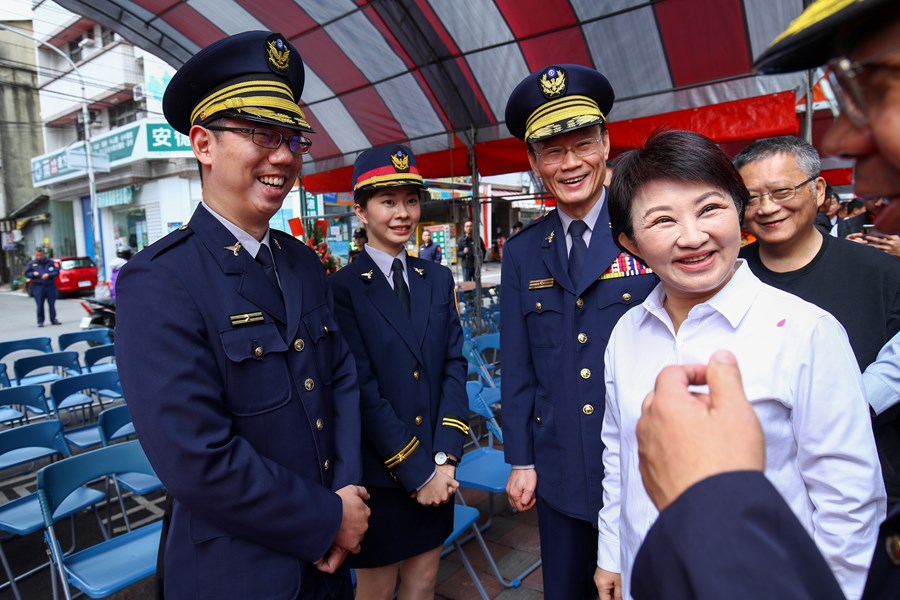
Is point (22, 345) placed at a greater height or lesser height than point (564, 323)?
lesser

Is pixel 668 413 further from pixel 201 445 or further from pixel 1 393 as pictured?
pixel 1 393

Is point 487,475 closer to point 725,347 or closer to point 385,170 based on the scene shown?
point 385,170

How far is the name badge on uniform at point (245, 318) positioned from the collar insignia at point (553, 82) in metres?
1.32

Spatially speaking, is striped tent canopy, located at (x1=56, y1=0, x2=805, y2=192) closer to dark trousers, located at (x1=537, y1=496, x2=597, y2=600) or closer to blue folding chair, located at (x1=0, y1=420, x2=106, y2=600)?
dark trousers, located at (x1=537, y1=496, x2=597, y2=600)

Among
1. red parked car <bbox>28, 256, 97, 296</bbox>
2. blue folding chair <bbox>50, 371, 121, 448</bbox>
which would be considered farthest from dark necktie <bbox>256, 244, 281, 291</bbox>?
red parked car <bbox>28, 256, 97, 296</bbox>

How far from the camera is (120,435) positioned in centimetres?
354

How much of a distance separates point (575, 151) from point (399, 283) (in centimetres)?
86

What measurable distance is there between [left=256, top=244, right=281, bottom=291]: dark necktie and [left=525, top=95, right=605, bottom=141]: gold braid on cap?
1002 mm

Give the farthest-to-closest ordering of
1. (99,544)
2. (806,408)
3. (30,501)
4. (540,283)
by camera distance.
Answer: (30,501) → (99,544) → (540,283) → (806,408)

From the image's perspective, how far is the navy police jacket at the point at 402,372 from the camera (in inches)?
75.2

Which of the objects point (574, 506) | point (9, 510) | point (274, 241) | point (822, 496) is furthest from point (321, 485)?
point (9, 510)

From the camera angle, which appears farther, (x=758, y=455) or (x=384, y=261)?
(x=384, y=261)

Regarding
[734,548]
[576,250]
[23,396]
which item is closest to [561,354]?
[576,250]

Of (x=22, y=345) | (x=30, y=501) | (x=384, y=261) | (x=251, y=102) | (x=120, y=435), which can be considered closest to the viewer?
(x=251, y=102)
